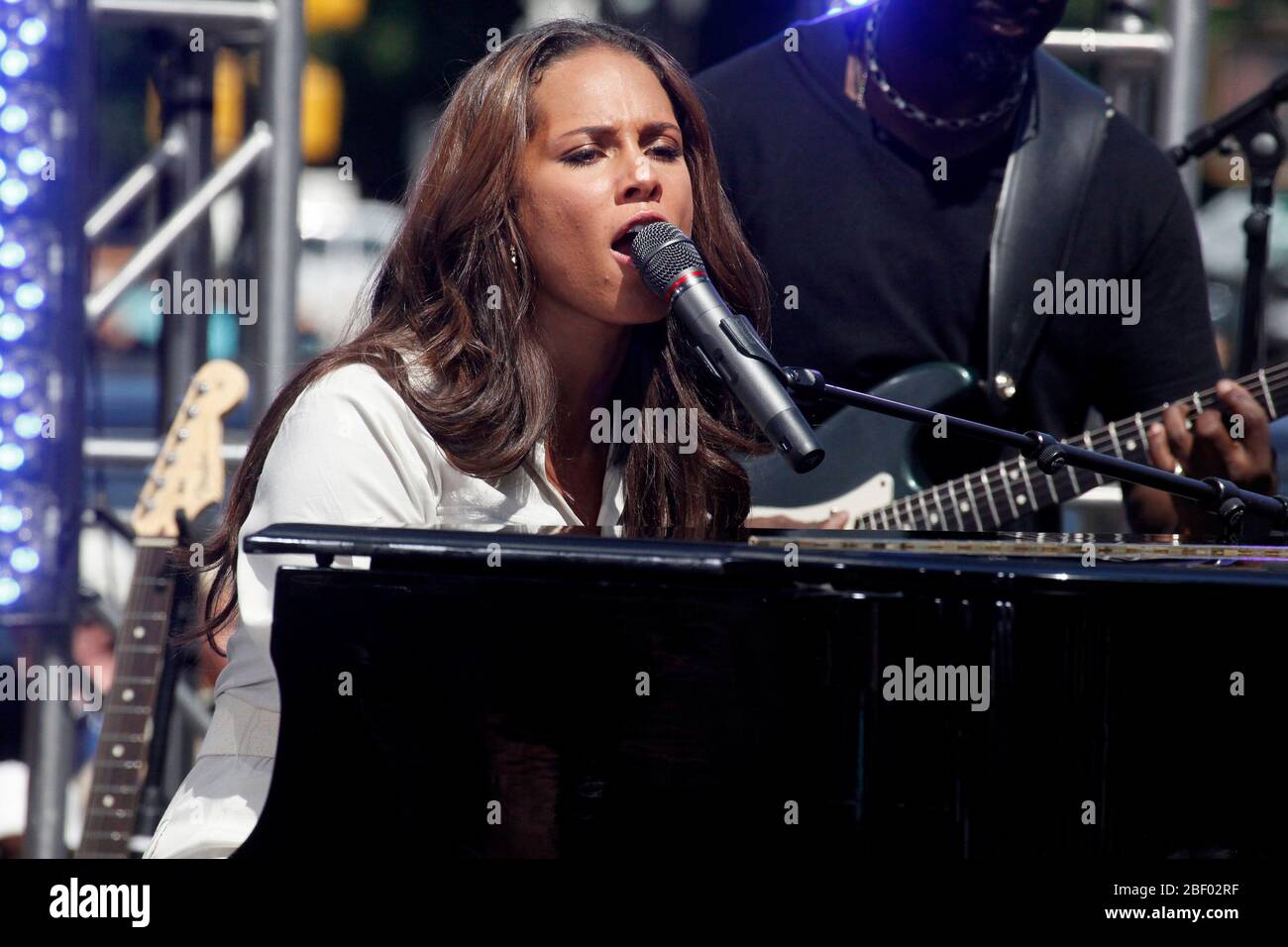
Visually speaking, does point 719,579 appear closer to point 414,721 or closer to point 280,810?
point 414,721

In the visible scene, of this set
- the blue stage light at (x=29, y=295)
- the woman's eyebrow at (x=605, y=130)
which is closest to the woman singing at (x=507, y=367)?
the woman's eyebrow at (x=605, y=130)

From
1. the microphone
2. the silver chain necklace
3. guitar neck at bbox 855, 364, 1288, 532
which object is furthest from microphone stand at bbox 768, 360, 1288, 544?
the silver chain necklace

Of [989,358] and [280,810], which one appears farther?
[989,358]

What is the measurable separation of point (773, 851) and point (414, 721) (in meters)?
0.42

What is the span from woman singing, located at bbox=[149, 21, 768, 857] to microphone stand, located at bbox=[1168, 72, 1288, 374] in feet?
5.22

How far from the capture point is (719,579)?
5.79ft

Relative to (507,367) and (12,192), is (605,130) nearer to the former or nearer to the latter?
(507,367)

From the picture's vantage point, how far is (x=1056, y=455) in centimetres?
210

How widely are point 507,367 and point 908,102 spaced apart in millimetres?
1703

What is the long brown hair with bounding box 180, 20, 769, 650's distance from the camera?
2.38m

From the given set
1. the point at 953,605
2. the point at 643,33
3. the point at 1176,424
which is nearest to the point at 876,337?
the point at 1176,424

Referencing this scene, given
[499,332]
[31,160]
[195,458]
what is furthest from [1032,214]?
[31,160]

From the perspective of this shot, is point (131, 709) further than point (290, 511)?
Yes

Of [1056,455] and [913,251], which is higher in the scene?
[913,251]
